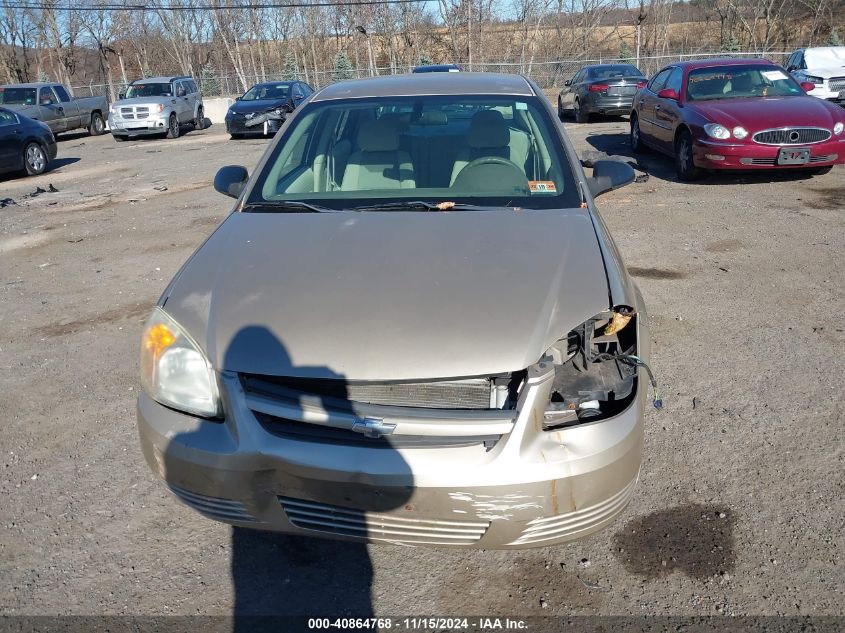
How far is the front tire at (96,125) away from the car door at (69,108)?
0.81 meters

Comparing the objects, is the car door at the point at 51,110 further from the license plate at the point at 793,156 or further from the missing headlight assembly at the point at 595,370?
the missing headlight assembly at the point at 595,370

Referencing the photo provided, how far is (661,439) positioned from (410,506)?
5.73 feet

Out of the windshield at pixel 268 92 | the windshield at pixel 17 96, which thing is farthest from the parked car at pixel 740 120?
the windshield at pixel 17 96

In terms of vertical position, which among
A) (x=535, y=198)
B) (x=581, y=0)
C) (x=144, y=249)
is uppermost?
(x=581, y=0)

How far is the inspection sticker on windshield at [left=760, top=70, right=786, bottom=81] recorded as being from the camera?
9.86 metres

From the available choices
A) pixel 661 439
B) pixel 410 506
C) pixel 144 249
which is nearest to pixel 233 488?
pixel 410 506

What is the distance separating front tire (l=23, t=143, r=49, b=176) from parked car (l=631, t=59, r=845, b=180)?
38.2 feet

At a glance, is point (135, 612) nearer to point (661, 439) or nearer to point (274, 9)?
point (661, 439)

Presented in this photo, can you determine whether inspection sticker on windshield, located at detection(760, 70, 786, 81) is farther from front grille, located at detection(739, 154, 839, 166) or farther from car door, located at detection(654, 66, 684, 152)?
front grille, located at detection(739, 154, 839, 166)

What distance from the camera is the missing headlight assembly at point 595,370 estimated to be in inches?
90.9

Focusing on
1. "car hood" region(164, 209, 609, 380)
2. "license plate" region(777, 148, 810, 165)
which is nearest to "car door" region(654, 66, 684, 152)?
"license plate" region(777, 148, 810, 165)

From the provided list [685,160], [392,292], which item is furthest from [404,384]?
[685,160]

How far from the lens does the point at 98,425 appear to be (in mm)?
→ 3764

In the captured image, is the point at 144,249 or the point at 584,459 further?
the point at 144,249
